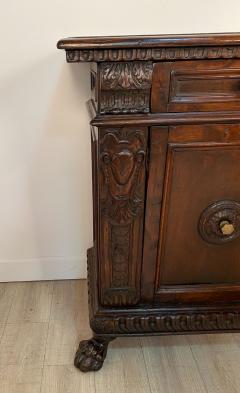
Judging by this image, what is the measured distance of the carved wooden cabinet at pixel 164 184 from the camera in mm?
710

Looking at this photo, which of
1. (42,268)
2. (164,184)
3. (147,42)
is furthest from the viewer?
(42,268)

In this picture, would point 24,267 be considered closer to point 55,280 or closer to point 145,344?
point 55,280

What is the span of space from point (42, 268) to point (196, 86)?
996 millimetres

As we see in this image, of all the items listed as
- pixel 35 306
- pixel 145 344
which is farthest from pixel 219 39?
pixel 35 306

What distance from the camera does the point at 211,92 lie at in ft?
2.45

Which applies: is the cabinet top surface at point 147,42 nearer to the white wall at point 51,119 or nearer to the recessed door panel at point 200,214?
the recessed door panel at point 200,214

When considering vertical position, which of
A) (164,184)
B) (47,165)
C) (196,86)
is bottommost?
(47,165)

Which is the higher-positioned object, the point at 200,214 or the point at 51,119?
the point at 51,119

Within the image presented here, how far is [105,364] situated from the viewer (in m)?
1.10

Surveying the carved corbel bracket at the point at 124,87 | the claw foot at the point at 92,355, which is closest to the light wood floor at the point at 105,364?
the claw foot at the point at 92,355

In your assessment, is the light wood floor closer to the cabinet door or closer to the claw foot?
the claw foot

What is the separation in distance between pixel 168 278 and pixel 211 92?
53 centimetres

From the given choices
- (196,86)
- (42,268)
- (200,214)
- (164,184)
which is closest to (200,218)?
(200,214)

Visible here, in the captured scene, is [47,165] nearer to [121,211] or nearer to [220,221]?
[121,211]
